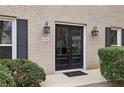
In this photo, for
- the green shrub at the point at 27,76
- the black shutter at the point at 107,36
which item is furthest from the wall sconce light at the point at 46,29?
the black shutter at the point at 107,36

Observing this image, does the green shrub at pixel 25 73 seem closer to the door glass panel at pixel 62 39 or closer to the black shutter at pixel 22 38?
the black shutter at pixel 22 38

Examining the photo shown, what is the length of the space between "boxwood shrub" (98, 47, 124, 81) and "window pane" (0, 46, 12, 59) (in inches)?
122

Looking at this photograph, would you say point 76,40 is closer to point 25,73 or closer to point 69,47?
point 69,47

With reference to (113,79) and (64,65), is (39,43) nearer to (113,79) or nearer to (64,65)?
(64,65)

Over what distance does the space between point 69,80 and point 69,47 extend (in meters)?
2.22

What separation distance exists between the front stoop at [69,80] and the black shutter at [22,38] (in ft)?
4.21

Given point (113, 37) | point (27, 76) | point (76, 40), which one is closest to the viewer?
point (27, 76)

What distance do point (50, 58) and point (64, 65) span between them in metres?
0.94

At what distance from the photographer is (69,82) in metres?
7.97

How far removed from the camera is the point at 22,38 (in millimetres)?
8523

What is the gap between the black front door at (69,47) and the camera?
9.91m

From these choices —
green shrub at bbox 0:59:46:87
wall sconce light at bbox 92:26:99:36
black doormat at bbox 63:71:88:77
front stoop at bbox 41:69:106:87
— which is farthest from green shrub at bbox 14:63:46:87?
wall sconce light at bbox 92:26:99:36

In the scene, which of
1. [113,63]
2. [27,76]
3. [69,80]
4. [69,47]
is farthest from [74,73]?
[27,76]

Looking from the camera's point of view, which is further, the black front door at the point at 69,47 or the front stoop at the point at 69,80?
the black front door at the point at 69,47
